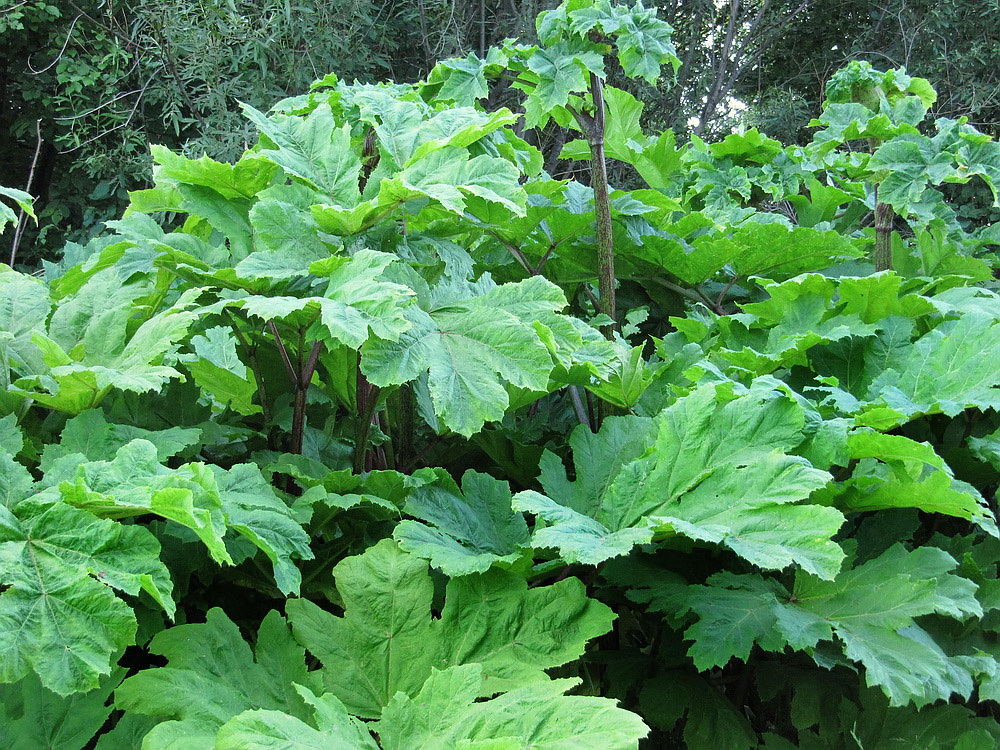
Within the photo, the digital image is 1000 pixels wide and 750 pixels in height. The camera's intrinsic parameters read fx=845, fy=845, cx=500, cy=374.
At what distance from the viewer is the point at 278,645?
87 centimetres

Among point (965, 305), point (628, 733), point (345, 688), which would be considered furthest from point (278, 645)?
point (965, 305)

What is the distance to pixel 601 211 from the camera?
1.30 m

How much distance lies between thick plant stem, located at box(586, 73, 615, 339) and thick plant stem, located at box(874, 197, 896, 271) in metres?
0.48

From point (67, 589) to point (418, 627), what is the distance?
357mm

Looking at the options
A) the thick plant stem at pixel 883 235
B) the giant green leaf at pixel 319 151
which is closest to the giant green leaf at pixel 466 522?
the giant green leaf at pixel 319 151

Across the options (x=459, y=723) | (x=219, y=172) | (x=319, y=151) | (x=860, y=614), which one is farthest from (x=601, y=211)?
(x=459, y=723)

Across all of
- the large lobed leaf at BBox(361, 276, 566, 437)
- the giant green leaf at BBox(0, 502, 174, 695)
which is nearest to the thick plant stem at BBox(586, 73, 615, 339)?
the large lobed leaf at BBox(361, 276, 566, 437)

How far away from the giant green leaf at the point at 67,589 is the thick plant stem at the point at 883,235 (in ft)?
4.08

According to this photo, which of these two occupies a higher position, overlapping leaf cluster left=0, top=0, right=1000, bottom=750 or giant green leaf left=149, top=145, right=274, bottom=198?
giant green leaf left=149, top=145, right=274, bottom=198

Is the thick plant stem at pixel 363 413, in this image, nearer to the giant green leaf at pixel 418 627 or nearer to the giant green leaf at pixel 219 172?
the giant green leaf at pixel 418 627

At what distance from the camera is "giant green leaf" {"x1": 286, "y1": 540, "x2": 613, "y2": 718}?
873 mm

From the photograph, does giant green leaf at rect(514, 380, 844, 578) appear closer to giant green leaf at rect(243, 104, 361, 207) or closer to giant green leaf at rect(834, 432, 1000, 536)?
giant green leaf at rect(834, 432, 1000, 536)

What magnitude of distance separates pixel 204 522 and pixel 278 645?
0.25m

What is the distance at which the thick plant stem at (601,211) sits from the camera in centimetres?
129
